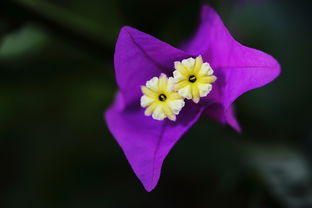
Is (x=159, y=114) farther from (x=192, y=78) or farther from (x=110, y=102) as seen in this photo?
(x=110, y=102)

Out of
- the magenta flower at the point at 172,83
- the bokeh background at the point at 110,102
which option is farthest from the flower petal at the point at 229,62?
the bokeh background at the point at 110,102

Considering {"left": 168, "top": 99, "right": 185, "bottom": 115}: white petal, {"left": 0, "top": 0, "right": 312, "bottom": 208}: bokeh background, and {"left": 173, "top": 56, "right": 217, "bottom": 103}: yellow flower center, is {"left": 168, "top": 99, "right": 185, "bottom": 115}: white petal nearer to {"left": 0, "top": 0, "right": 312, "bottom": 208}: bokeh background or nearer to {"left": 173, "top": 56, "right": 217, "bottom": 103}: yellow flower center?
{"left": 173, "top": 56, "right": 217, "bottom": 103}: yellow flower center

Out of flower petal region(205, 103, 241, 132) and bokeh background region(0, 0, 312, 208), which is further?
bokeh background region(0, 0, 312, 208)

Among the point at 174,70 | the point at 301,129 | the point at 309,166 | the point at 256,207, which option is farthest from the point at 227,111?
the point at 301,129

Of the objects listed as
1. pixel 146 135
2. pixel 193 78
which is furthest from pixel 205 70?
pixel 146 135

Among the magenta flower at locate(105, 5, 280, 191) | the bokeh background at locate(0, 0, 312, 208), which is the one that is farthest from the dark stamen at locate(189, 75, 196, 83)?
the bokeh background at locate(0, 0, 312, 208)

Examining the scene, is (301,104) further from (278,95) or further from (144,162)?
(144,162)
